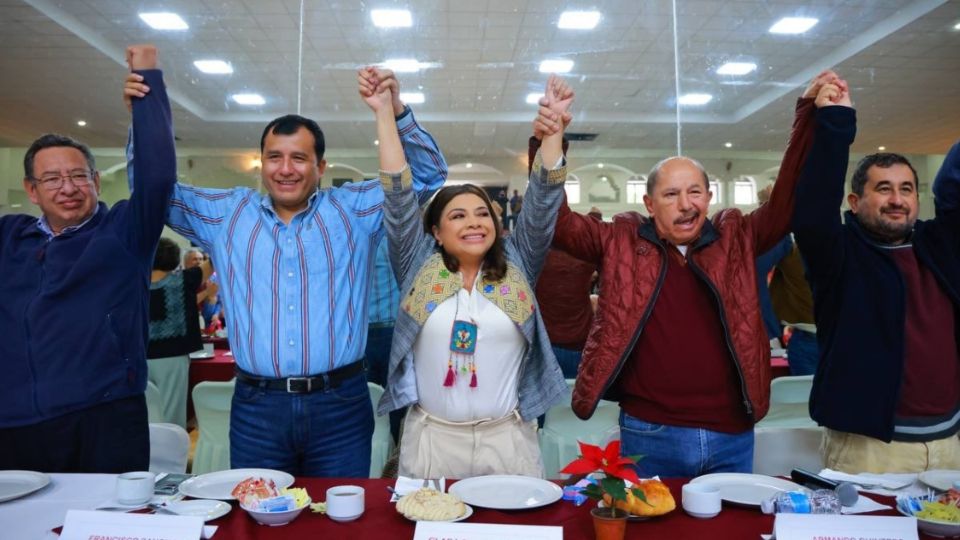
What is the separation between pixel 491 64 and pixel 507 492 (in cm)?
680

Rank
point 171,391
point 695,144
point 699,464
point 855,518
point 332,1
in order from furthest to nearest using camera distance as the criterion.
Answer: point 695,144 < point 332,1 < point 171,391 < point 699,464 < point 855,518

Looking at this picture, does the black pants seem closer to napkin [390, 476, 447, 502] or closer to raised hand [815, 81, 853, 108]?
napkin [390, 476, 447, 502]

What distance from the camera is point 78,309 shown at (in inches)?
66.4

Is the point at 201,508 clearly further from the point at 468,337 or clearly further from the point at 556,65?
the point at 556,65

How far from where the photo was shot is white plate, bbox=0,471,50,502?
1.32m

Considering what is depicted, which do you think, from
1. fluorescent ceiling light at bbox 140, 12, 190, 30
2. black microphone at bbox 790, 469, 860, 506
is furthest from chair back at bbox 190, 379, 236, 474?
fluorescent ceiling light at bbox 140, 12, 190, 30

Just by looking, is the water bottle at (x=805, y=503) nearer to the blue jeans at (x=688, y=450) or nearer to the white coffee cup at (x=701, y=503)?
the white coffee cup at (x=701, y=503)

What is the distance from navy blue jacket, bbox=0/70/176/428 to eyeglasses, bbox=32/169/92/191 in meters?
0.11

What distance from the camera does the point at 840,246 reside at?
1.79m

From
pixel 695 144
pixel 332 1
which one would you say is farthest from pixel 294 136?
pixel 695 144

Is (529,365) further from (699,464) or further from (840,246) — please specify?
(840,246)

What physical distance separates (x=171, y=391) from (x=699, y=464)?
301cm

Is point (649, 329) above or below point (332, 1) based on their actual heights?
below

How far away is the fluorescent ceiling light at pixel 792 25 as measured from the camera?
269 inches
